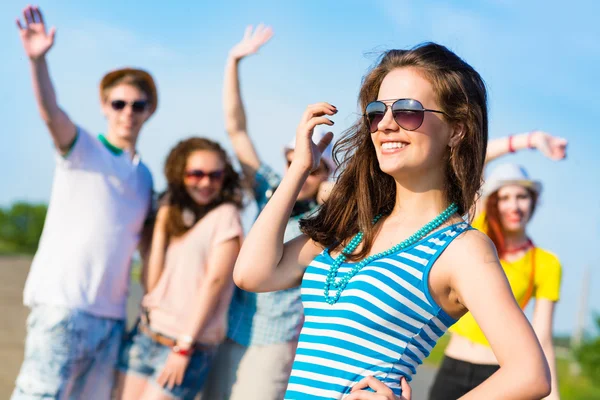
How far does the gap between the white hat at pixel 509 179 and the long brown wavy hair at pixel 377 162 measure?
2315mm

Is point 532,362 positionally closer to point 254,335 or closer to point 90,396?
point 254,335

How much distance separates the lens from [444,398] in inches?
175

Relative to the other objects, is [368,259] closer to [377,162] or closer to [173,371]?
[377,162]

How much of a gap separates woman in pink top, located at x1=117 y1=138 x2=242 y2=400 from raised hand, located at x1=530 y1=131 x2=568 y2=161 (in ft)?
5.76

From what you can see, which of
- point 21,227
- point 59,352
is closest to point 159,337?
point 59,352

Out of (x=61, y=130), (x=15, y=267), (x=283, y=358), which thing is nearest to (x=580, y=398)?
(x=15, y=267)

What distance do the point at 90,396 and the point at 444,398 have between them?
A: 80.2 inches

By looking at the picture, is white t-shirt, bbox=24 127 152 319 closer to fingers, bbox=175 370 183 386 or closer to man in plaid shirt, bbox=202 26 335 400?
fingers, bbox=175 370 183 386

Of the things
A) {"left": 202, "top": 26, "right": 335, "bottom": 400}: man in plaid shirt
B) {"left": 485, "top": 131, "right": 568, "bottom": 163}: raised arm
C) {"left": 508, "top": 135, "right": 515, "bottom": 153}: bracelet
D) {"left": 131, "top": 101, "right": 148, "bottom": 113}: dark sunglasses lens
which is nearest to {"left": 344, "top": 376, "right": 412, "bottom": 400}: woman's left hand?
{"left": 202, "top": 26, "right": 335, "bottom": 400}: man in plaid shirt

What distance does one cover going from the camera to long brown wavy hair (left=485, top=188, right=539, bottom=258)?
14.8 ft

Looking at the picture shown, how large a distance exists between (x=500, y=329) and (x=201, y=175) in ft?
9.33

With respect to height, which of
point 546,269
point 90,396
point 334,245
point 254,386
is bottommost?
point 90,396

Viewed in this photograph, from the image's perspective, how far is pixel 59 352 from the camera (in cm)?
377

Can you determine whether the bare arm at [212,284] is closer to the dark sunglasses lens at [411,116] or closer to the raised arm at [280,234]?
the raised arm at [280,234]
